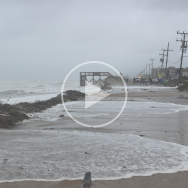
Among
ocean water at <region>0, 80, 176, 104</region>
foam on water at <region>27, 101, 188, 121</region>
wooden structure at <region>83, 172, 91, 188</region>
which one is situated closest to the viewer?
wooden structure at <region>83, 172, 91, 188</region>

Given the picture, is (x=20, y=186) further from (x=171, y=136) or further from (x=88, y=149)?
(x=171, y=136)

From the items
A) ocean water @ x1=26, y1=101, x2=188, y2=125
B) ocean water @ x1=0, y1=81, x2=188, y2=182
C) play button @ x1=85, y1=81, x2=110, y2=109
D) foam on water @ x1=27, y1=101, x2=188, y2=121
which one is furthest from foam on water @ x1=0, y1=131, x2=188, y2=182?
play button @ x1=85, y1=81, x2=110, y2=109

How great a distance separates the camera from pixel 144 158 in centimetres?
391

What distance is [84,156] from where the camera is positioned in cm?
399

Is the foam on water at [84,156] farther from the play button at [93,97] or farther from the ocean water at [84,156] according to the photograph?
the play button at [93,97]

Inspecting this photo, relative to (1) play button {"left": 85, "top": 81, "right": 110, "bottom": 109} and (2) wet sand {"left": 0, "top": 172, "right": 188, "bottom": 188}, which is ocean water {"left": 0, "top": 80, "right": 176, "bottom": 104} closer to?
(1) play button {"left": 85, "top": 81, "right": 110, "bottom": 109}

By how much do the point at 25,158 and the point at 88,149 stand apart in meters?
1.11

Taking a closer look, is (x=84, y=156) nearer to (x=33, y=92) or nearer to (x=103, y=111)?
(x=103, y=111)

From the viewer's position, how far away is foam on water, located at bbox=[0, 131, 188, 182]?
3.32 metres

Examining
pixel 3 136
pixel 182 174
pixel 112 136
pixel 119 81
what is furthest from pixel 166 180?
pixel 119 81

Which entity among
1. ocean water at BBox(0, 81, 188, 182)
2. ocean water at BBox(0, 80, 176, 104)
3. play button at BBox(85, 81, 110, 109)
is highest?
ocean water at BBox(0, 81, 188, 182)

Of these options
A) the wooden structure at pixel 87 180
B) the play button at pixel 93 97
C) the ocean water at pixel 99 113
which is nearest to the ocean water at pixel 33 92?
the play button at pixel 93 97

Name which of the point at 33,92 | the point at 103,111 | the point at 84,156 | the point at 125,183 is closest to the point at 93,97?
the point at 103,111

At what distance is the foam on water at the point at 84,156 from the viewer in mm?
3318
